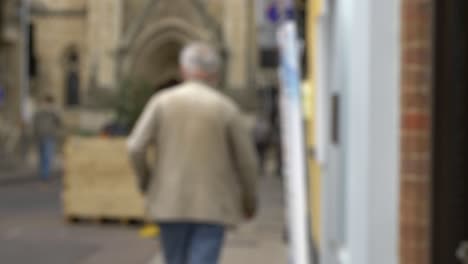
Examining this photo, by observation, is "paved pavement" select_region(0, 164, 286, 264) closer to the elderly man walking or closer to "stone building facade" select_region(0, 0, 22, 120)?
the elderly man walking

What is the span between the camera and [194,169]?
15.0ft

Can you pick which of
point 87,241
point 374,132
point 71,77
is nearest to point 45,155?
point 87,241

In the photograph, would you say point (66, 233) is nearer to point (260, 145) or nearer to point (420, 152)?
point (420, 152)

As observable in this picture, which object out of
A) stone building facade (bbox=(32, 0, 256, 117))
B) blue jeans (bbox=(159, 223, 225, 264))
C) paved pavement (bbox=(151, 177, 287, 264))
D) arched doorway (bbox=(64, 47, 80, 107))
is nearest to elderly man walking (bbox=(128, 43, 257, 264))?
blue jeans (bbox=(159, 223, 225, 264))

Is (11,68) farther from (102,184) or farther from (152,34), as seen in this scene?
(102,184)

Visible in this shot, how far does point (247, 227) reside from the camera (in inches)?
402

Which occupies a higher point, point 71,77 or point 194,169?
point 194,169

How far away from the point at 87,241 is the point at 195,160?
468 centimetres

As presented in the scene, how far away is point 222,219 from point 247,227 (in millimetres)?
5692

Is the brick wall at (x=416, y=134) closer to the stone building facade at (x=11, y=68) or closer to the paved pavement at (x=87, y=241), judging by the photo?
the paved pavement at (x=87, y=241)

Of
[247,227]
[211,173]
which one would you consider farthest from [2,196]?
[211,173]

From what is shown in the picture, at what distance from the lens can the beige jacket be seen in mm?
4555

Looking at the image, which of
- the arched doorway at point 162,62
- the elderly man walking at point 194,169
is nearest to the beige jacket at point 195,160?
the elderly man walking at point 194,169

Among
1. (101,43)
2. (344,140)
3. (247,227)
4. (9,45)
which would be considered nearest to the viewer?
(344,140)
